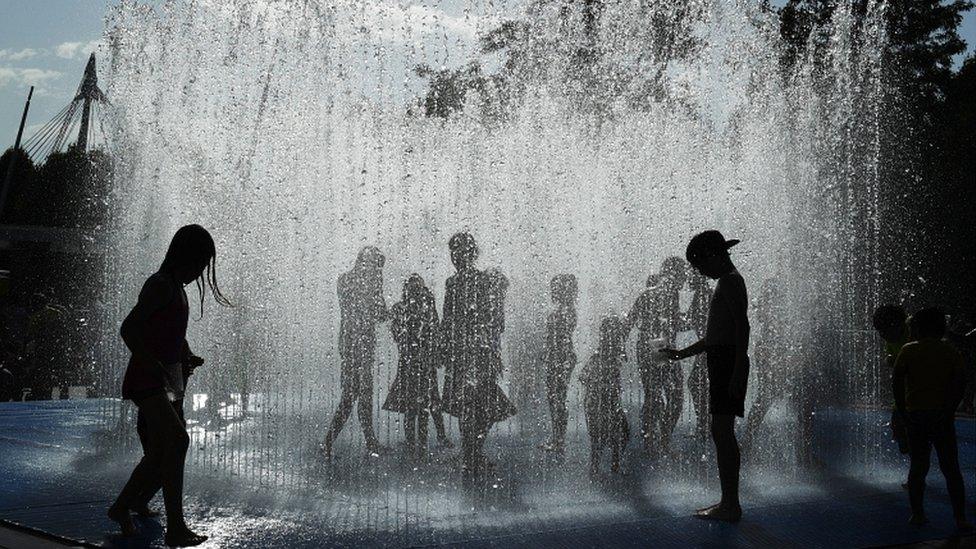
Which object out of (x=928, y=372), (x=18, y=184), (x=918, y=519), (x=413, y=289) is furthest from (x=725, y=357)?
(x=18, y=184)

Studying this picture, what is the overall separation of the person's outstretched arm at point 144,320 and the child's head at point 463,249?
2.98 m

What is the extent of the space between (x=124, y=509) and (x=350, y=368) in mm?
3128

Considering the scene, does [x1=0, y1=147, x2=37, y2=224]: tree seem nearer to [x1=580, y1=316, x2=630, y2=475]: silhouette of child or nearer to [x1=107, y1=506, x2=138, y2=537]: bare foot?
[x1=580, y1=316, x2=630, y2=475]: silhouette of child

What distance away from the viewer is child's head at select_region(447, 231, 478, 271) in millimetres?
7012

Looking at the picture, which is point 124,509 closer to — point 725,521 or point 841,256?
point 725,521

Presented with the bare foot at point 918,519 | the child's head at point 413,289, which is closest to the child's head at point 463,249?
the child's head at point 413,289

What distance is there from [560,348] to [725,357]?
8.99 ft

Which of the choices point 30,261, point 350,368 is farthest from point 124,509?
point 30,261

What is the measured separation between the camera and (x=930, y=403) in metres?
5.57

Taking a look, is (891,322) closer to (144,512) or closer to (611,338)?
(611,338)

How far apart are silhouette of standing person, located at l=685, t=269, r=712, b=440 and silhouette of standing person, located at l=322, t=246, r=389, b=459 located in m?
2.72

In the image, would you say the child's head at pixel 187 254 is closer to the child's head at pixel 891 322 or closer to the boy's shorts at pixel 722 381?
the boy's shorts at pixel 722 381

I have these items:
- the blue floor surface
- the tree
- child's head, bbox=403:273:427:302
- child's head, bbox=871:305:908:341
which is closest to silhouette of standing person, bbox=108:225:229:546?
the blue floor surface

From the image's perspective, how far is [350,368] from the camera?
748 centimetres
